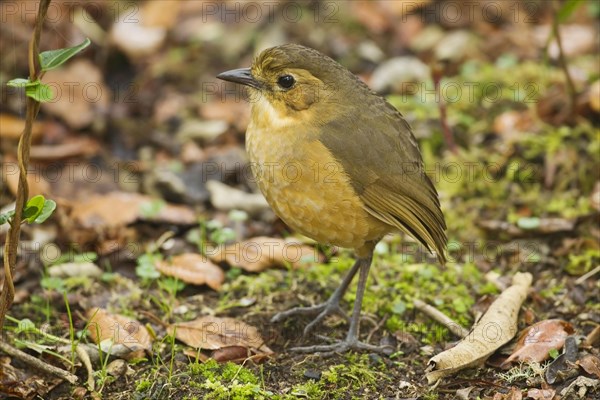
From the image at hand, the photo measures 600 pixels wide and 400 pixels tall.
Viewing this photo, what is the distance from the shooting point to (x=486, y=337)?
149 inches

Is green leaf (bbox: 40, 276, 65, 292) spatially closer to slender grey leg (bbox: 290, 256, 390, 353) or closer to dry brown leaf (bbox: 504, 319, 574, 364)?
slender grey leg (bbox: 290, 256, 390, 353)

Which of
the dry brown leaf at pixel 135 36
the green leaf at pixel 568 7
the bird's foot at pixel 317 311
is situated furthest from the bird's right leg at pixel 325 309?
the dry brown leaf at pixel 135 36

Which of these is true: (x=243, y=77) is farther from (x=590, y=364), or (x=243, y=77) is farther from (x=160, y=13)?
(x=160, y=13)

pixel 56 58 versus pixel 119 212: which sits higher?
pixel 56 58

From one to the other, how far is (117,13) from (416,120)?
3.22 metres

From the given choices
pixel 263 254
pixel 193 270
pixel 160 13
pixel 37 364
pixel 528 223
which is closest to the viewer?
pixel 37 364

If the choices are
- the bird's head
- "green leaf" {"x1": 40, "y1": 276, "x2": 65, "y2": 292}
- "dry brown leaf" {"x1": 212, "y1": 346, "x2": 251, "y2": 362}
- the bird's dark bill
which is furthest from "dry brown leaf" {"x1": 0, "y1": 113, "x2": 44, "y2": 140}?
"dry brown leaf" {"x1": 212, "y1": 346, "x2": 251, "y2": 362}

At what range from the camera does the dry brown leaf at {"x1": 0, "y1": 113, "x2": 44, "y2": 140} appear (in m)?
6.17

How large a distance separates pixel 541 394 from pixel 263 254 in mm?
1917

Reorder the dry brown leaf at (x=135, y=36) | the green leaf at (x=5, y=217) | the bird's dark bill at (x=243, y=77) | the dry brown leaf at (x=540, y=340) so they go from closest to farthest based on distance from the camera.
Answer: the green leaf at (x=5, y=217) < the dry brown leaf at (x=540, y=340) < the bird's dark bill at (x=243, y=77) < the dry brown leaf at (x=135, y=36)

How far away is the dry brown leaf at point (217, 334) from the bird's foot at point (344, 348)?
0.19 m

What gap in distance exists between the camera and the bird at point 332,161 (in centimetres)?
383

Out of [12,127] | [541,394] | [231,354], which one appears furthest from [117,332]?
[12,127]

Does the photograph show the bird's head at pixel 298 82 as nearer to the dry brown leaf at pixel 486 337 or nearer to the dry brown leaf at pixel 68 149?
the dry brown leaf at pixel 486 337
